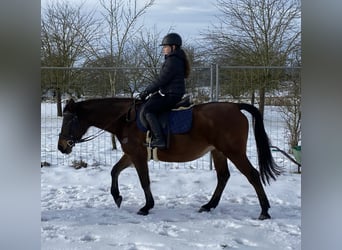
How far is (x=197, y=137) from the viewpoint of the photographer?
2.80 meters

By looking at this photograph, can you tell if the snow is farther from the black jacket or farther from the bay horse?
the black jacket

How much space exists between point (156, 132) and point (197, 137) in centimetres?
32

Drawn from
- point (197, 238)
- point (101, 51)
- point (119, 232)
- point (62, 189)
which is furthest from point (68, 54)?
point (197, 238)

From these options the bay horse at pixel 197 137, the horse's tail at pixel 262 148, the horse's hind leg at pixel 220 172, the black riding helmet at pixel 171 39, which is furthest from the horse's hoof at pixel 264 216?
the black riding helmet at pixel 171 39

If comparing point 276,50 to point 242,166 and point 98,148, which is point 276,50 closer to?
point 242,166

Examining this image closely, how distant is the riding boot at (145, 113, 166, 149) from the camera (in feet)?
8.88

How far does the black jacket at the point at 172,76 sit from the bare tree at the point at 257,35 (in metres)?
1.03

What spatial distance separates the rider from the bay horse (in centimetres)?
15

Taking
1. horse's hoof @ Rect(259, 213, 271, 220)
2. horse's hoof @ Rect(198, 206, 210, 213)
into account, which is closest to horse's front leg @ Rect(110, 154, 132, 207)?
horse's hoof @ Rect(198, 206, 210, 213)

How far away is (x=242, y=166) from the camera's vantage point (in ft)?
8.96

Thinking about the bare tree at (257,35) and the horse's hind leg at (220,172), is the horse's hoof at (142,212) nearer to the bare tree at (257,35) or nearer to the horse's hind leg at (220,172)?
the horse's hind leg at (220,172)

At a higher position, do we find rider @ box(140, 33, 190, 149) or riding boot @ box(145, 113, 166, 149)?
rider @ box(140, 33, 190, 149)

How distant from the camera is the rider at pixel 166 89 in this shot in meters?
2.66
